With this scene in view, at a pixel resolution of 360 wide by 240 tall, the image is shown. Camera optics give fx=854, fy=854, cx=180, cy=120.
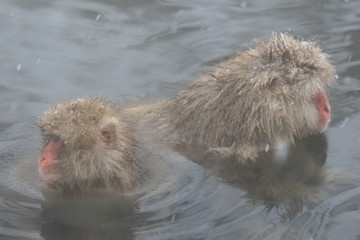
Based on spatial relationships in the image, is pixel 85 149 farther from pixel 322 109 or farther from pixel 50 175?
pixel 322 109

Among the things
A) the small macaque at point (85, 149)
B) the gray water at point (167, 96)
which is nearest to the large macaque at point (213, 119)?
the small macaque at point (85, 149)

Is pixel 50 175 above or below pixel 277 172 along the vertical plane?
A: above

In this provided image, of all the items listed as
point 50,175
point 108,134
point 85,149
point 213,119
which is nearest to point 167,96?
point 213,119

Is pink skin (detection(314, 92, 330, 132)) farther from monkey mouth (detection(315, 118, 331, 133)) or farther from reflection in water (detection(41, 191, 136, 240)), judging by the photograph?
reflection in water (detection(41, 191, 136, 240))

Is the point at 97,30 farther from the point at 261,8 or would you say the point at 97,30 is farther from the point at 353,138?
the point at 353,138

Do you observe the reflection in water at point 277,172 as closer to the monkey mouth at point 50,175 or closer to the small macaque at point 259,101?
the small macaque at point 259,101

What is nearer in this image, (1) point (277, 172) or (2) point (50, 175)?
(2) point (50, 175)
